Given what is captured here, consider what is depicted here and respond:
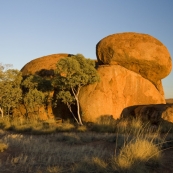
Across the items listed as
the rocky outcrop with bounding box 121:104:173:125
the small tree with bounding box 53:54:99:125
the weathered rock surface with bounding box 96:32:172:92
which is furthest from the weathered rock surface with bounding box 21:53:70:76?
the rocky outcrop with bounding box 121:104:173:125

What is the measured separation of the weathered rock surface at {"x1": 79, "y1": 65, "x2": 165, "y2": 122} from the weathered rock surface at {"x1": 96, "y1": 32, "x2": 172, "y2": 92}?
41.7 inches

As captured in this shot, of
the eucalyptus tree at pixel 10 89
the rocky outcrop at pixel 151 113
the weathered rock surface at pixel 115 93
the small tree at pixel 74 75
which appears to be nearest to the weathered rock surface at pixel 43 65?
the eucalyptus tree at pixel 10 89

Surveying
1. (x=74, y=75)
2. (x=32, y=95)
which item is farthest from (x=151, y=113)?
(x=32, y=95)

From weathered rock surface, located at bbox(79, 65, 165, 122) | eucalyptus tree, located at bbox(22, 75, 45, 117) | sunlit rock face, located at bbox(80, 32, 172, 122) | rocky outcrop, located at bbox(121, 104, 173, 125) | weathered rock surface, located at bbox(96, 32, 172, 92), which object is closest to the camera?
rocky outcrop, located at bbox(121, 104, 173, 125)

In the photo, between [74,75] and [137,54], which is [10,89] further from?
[137,54]

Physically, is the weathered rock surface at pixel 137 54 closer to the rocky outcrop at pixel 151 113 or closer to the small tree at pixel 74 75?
the small tree at pixel 74 75

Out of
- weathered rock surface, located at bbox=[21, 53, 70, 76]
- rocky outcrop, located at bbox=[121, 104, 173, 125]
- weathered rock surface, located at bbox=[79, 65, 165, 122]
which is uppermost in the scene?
weathered rock surface, located at bbox=[21, 53, 70, 76]

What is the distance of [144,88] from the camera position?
2255 centimetres

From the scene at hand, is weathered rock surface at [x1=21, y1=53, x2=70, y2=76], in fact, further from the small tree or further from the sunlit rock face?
the small tree

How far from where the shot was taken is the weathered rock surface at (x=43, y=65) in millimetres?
24641

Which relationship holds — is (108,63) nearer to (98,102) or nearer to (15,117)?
(98,102)

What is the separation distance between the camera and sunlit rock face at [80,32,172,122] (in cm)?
2028

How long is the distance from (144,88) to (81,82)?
18.9 ft

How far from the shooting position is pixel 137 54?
22.6m
